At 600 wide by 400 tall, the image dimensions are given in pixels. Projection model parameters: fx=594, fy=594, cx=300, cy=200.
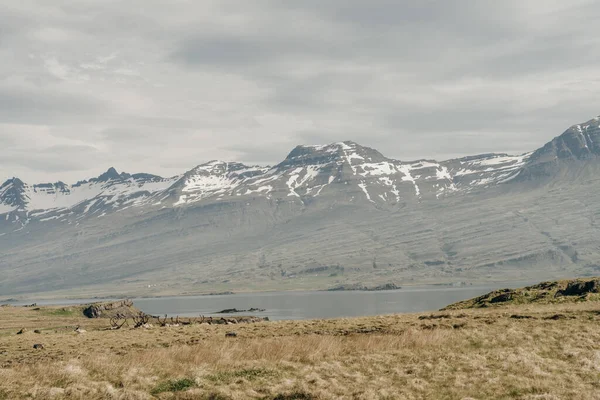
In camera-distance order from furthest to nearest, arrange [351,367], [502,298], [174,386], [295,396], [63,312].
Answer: [63,312] < [502,298] < [351,367] < [174,386] < [295,396]

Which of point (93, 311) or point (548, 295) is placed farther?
point (93, 311)

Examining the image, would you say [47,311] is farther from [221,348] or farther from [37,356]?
[221,348]

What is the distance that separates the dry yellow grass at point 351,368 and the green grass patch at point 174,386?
0.13ft

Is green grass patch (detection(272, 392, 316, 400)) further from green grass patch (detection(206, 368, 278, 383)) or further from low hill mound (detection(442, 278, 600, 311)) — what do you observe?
low hill mound (detection(442, 278, 600, 311))

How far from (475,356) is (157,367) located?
14457mm

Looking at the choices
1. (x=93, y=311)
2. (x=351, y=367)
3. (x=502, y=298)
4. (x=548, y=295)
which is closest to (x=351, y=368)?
(x=351, y=367)

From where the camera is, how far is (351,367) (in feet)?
84.8

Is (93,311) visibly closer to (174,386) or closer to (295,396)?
(174,386)

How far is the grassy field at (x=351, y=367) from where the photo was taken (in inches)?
870

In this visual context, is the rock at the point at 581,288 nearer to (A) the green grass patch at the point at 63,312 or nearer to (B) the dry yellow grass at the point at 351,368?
(B) the dry yellow grass at the point at 351,368

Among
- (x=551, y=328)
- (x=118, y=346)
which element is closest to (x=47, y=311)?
(x=118, y=346)

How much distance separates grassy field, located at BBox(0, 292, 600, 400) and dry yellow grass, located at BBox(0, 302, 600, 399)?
5 centimetres

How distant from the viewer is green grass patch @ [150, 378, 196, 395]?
23.0 m

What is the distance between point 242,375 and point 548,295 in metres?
41.2
